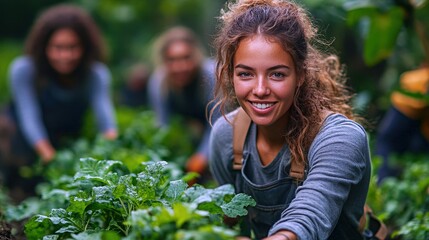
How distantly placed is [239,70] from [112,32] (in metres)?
12.0

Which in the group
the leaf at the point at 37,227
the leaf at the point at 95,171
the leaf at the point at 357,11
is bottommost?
the leaf at the point at 37,227

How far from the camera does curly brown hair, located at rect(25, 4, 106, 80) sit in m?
6.64

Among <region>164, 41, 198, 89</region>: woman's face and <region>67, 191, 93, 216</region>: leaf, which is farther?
<region>164, 41, 198, 89</region>: woman's face

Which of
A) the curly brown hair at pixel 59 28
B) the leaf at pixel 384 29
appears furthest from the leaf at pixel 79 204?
the curly brown hair at pixel 59 28

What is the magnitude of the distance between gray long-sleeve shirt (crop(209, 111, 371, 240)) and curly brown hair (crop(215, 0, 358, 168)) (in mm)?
77

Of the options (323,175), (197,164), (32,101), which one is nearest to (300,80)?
(323,175)

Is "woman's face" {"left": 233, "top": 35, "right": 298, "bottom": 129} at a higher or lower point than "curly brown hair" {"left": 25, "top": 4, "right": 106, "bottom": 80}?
higher

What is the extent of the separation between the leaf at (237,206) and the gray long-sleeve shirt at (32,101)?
401cm

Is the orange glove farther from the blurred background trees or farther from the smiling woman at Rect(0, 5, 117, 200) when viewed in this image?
the blurred background trees

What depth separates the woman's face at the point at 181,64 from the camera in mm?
7289

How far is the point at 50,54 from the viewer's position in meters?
6.60

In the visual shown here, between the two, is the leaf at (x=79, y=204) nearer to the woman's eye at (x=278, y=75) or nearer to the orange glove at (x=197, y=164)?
the woman's eye at (x=278, y=75)

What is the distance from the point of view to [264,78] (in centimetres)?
294

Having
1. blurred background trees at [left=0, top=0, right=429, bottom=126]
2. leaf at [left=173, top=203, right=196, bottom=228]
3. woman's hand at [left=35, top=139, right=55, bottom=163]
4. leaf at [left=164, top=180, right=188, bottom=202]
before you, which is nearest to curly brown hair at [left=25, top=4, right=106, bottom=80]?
woman's hand at [left=35, top=139, right=55, bottom=163]
